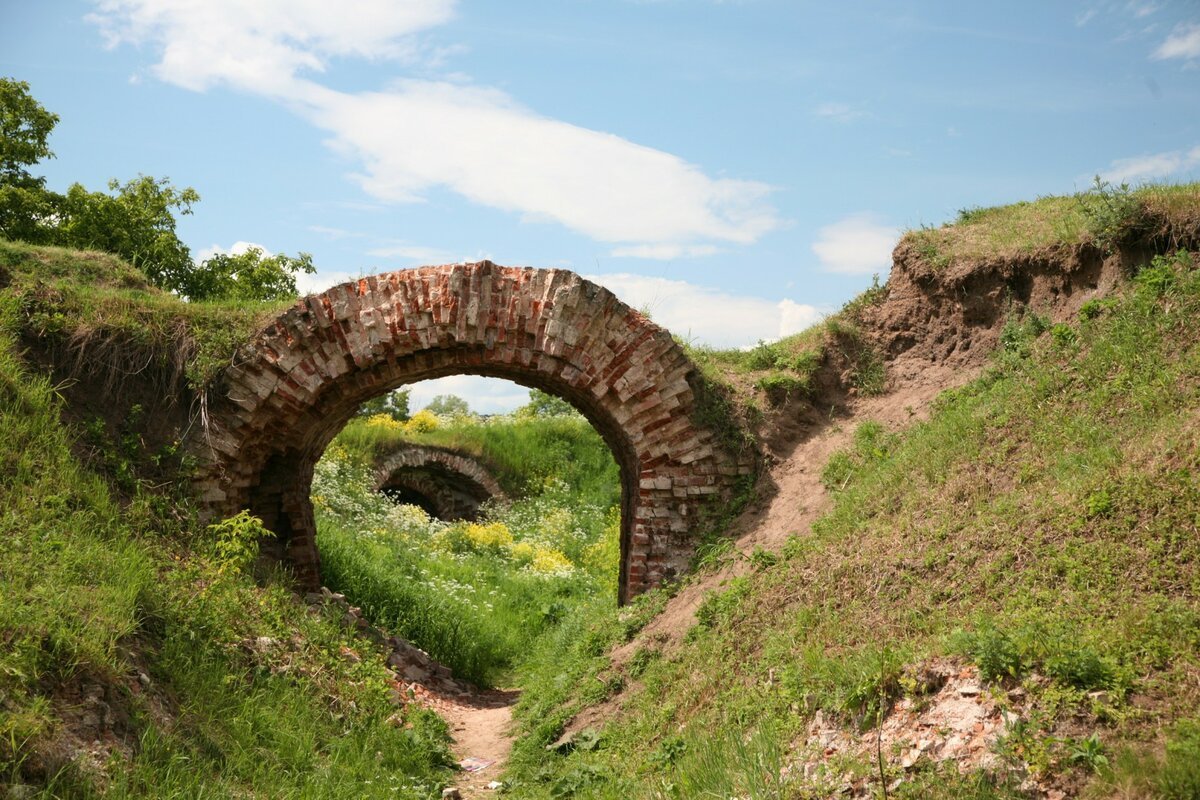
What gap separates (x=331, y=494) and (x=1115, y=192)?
1075cm

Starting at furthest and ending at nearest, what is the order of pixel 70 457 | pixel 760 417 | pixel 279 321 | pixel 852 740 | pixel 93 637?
pixel 760 417, pixel 279 321, pixel 70 457, pixel 93 637, pixel 852 740

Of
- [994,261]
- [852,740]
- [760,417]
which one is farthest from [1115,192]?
[852,740]

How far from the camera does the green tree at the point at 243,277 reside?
18.9m

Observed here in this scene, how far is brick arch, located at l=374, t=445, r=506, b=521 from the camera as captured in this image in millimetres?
18672

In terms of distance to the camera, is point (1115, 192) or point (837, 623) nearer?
point (837, 623)

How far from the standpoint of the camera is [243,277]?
19.7m

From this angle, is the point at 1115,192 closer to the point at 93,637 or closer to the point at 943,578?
the point at 943,578

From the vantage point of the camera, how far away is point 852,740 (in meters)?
4.25

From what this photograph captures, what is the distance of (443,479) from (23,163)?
10.2 meters

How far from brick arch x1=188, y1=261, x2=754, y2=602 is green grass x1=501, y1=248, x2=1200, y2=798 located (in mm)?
1282

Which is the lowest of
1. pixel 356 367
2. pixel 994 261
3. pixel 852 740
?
pixel 852 740

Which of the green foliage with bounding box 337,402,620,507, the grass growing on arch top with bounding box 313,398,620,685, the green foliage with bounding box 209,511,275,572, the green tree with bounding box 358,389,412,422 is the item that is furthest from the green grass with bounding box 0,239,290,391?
the green tree with bounding box 358,389,412,422

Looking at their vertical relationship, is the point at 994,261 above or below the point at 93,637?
above

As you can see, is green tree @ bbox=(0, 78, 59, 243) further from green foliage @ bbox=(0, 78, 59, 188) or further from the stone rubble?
the stone rubble
